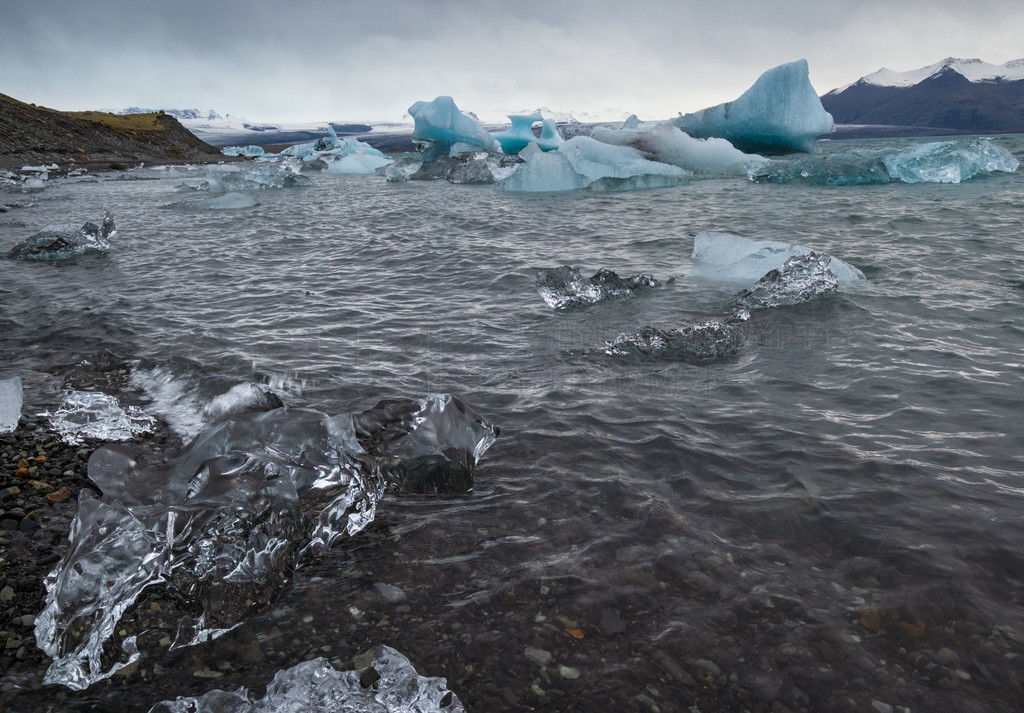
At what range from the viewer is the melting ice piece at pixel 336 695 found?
187 centimetres

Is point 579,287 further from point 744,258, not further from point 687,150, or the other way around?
point 687,150

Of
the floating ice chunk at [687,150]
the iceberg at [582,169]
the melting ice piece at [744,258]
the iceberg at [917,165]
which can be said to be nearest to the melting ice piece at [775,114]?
the floating ice chunk at [687,150]

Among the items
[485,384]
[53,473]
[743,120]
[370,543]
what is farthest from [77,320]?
[743,120]

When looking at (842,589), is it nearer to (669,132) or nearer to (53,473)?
(53,473)

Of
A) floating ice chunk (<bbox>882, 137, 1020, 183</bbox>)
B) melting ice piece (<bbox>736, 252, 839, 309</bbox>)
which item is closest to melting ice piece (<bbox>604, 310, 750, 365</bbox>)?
melting ice piece (<bbox>736, 252, 839, 309</bbox>)

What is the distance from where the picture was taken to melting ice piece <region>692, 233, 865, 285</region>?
7.21m

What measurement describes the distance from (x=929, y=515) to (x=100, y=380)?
5418mm

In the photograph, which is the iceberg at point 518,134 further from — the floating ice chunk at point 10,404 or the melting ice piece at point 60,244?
the floating ice chunk at point 10,404

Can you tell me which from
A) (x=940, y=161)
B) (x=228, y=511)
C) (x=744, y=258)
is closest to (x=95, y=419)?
(x=228, y=511)

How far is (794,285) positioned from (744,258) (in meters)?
1.41

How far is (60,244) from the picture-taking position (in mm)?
9594

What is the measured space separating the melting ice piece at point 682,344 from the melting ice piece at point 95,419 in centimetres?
344

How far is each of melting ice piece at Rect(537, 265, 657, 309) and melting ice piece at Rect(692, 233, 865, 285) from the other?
52.9 inches

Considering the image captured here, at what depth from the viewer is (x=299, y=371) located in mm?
4812
